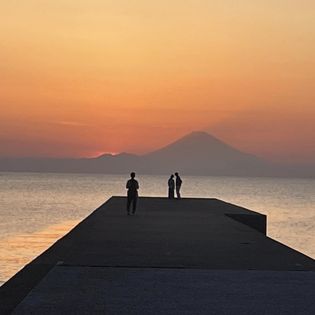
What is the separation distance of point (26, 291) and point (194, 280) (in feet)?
8.78

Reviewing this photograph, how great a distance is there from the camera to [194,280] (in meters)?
11.2

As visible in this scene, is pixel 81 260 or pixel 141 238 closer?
pixel 81 260

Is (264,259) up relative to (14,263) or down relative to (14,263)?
up

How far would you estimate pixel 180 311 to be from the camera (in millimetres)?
8898

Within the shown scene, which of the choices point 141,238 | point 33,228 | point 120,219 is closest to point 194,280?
point 141,238

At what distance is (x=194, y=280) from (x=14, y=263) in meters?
18.2

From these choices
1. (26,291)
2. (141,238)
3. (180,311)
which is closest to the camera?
(180,311)

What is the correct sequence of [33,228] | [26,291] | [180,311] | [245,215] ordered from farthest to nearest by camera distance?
1. [33,228]
2. [245,215]
3. [26,291]
4. [180,311]

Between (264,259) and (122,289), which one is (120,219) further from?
(122,289)

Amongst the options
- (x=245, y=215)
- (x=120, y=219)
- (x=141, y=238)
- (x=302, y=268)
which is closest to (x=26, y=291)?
(x=302, y=268)

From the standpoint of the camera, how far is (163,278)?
11367 mm

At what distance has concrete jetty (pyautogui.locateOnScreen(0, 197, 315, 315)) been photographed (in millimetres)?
9211

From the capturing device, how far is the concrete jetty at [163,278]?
9211 mm

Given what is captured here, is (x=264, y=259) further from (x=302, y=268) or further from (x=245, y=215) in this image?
(x=245, y=215)
